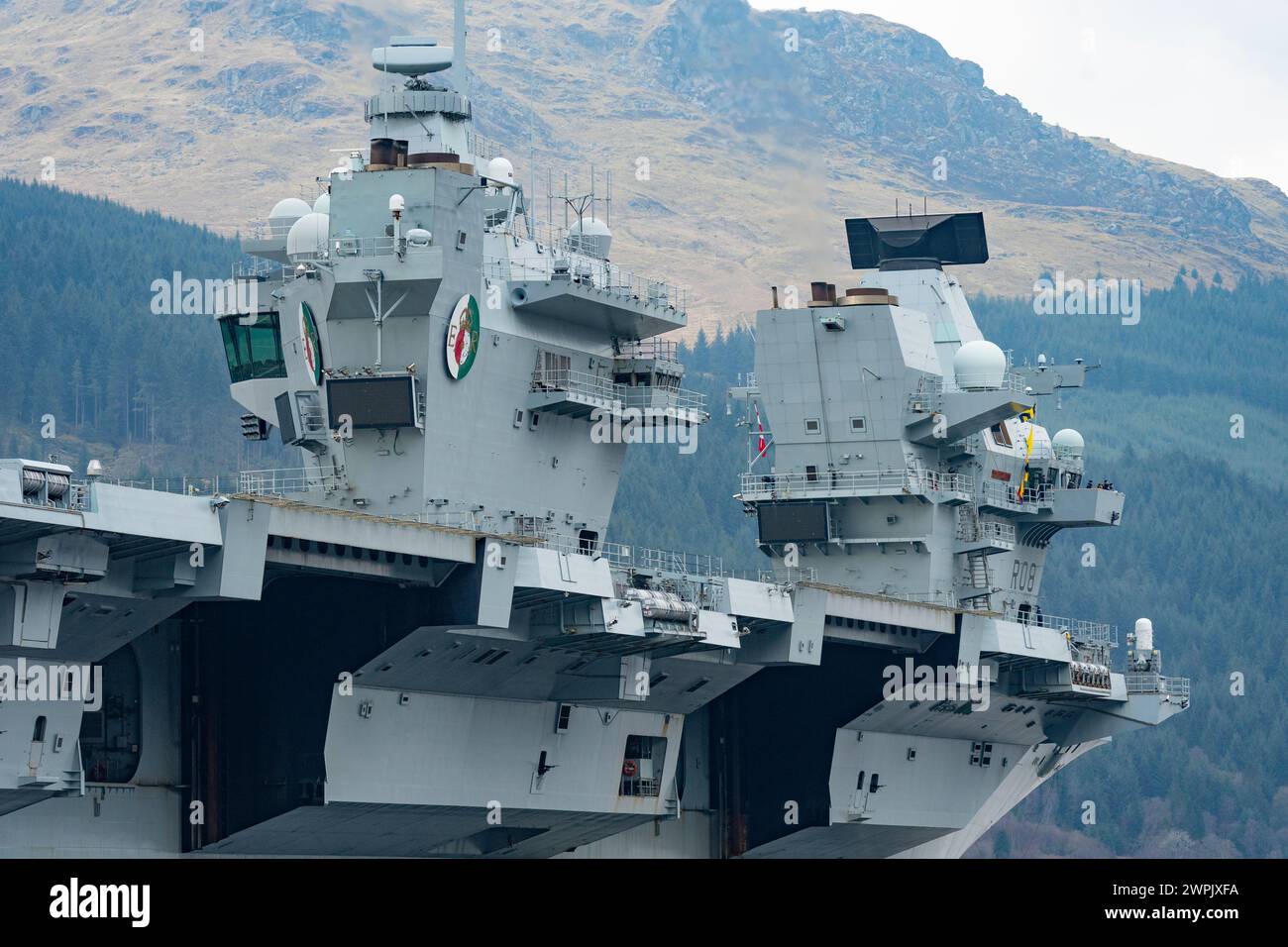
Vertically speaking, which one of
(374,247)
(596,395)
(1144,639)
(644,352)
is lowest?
(1144,639)

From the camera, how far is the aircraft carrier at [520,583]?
33.3m

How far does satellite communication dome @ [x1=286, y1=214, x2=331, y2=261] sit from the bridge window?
1.33m

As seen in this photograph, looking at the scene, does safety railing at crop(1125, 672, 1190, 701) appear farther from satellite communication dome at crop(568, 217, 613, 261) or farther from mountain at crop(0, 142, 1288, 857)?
mountain at crop(0, 142, 1288, 857)

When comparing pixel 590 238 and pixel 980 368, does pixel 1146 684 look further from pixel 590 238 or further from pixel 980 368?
pixel 590 238

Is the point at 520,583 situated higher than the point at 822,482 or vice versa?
the point at 822,482

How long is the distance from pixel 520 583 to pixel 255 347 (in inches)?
380

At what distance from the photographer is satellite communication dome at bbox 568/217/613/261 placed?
4538 cm

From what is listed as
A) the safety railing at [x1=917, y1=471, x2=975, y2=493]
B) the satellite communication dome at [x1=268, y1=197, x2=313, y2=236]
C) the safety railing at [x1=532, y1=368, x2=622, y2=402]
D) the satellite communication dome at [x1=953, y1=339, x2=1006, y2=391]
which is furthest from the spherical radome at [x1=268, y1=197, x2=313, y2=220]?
the satellite communication dome at [x1=953, y1=339, x2=1006, y2=391]

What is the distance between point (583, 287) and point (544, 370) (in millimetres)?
1781

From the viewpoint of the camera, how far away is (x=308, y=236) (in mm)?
41688

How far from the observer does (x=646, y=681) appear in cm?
3984

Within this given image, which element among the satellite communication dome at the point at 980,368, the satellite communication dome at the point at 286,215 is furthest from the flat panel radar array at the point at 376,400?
the satellite communication dome at the point at 980,368

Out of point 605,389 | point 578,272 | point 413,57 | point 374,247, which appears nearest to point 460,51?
point 413,57

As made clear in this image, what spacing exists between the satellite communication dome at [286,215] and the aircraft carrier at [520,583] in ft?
0.26
